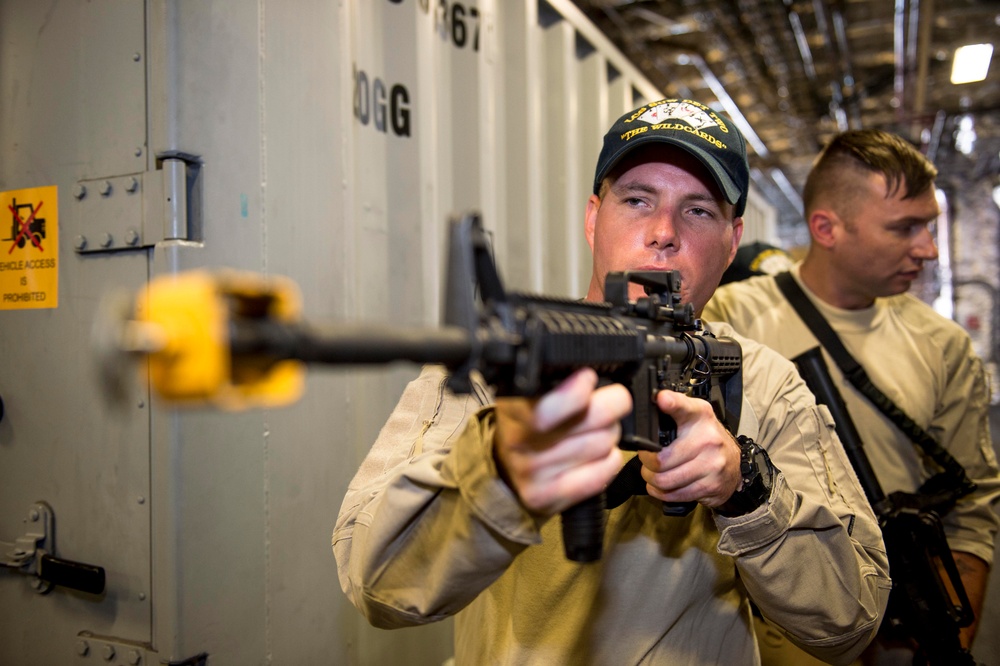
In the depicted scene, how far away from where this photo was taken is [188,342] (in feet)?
1.56

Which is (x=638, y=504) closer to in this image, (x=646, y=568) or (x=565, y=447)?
(x=646, y=568)

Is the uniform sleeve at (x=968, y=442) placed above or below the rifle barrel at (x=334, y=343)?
below

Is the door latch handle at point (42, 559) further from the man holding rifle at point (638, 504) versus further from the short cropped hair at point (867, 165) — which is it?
the short cropped hair at point (867, 165)

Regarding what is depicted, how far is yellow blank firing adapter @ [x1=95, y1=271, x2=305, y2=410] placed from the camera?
1.55 feet

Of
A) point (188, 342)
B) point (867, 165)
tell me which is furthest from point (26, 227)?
point (867, 165)

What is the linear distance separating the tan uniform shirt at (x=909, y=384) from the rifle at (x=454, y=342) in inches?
53.3

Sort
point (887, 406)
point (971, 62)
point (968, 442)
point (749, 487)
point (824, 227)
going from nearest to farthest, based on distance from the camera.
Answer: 1. point (749, 487)
2. point (887, 406)
3. point (968, 442)
4. point (824, 227)
5. point (971, 62)

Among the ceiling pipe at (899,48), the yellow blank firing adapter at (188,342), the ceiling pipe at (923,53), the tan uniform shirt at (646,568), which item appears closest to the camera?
the yellow blank firing adapter at (188,342)

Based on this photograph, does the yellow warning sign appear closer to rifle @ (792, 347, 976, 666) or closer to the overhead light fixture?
rifle @ (792, 347, 976, 666)

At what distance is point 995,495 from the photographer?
7.44 ft

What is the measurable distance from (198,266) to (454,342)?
3.07ft

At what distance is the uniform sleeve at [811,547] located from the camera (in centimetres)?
108

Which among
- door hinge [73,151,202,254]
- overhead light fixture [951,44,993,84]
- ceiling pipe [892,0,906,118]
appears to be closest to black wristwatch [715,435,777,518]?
door hinge [73,151,202,254]

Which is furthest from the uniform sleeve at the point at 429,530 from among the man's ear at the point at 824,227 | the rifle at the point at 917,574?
the man's ear at the point at 824,227
